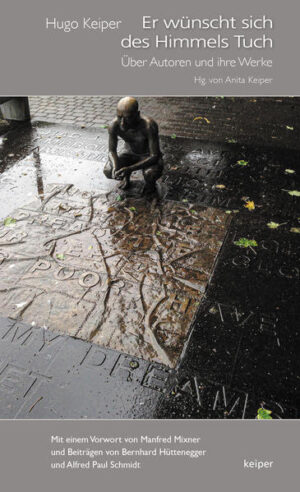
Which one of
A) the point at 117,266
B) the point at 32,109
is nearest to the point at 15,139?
the point at 32,109

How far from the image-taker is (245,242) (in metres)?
4.30

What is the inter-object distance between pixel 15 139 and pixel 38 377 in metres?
5.41

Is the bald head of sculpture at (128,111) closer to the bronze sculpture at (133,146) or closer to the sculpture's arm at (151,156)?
the bronze sculpture at (133,146)

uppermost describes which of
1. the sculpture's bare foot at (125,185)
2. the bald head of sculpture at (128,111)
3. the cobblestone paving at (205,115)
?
the bald head of sculpture at (128,111)

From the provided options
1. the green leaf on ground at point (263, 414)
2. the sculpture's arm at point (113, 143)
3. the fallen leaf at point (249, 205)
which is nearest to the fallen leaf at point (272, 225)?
the fallen leaf at point (249, 205)

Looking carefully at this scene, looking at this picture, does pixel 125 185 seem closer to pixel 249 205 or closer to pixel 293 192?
pixel 249 205

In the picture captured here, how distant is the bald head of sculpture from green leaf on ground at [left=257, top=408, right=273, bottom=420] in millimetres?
3530

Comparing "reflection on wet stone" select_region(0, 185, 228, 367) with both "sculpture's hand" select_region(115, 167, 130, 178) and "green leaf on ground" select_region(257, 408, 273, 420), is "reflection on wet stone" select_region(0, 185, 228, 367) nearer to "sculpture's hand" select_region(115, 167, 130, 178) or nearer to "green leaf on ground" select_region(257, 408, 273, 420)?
"sculpture's hand" select_region(115, 167, 130, 178)

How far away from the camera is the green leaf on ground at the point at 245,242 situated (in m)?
4.25

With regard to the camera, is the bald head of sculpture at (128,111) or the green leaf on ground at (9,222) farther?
the green leaf on ground at (9,222)

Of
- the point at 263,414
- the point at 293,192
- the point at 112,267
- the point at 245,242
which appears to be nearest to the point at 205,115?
the point at 293,192

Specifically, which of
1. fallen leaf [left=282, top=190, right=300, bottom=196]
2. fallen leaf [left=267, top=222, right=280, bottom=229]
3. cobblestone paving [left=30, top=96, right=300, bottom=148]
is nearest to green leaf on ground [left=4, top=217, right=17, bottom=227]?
fallen leaf [left=267, top=222, right=280, bottom=229]

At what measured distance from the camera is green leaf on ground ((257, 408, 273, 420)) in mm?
2571
